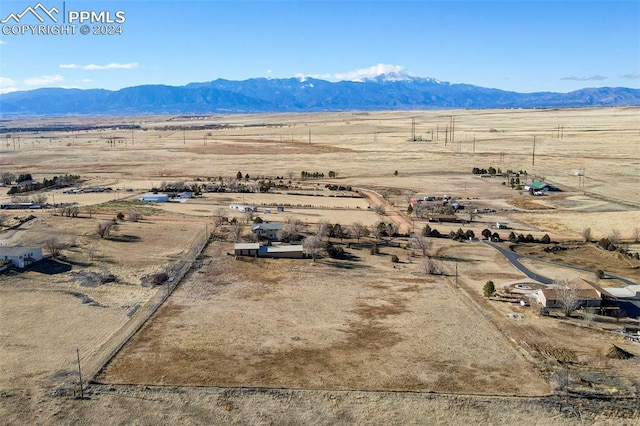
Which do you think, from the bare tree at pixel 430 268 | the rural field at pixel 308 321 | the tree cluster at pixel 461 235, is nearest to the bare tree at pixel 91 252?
the rural field at pixel 308 321

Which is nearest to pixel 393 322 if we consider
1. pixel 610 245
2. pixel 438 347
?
pixel 438 347

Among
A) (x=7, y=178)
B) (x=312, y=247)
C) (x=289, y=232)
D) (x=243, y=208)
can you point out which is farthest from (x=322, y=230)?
(x=7, y=178)

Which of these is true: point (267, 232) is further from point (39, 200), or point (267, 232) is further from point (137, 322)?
point (39, 200)

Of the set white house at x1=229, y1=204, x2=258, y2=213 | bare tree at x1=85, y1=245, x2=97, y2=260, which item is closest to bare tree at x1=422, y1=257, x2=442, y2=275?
bare tree at x1=85, y1=245, x2=97, y2=260

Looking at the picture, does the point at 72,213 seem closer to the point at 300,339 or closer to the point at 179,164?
the point at 300,339

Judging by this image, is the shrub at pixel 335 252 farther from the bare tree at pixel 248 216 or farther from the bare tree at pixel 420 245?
the bare tree at pixel 248 216

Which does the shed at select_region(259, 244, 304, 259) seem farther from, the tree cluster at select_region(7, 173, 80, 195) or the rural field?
the tree cluster at select_region(7, 173, 80, 195)
